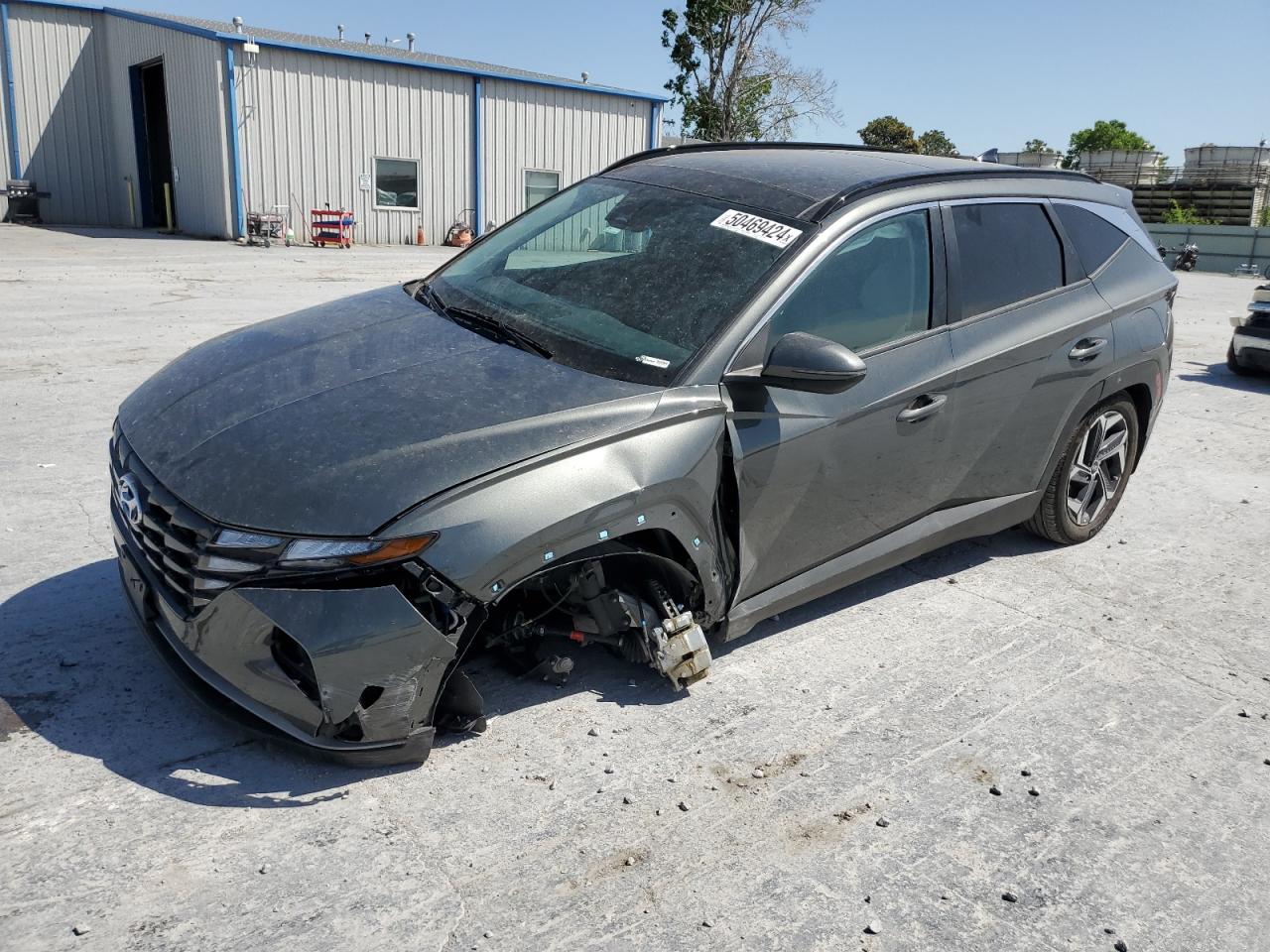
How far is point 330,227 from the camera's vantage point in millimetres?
23547

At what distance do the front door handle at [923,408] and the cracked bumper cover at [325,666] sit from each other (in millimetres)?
1940

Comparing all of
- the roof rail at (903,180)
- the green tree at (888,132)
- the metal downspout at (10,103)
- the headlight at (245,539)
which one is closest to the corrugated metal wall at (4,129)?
the metal downspout at (10,103)

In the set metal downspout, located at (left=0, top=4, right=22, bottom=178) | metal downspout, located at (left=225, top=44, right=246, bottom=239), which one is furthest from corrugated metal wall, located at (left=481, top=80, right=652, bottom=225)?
metal downspout, located at (left=0, top=4, right=22, bottom=178)

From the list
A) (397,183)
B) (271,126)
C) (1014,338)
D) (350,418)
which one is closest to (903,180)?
(1014,338)

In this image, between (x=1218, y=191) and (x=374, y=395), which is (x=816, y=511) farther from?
(x=1218, y=191)

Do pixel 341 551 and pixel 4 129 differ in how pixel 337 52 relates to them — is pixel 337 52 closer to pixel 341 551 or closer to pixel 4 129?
pixel 4 129

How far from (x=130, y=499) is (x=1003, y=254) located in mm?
3488

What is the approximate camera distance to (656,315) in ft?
11.6

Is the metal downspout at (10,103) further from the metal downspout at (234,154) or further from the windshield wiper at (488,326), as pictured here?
the windshield wiper at (488,326)

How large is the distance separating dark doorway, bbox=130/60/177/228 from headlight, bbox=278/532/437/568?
25807 millimetres

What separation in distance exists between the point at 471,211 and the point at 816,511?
24367mm

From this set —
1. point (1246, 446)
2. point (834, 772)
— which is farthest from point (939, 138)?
point (834, 772)

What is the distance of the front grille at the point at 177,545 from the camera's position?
2.74 meters

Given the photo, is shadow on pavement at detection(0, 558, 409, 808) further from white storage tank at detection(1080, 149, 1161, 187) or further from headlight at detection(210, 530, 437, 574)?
white storage tank at detection(1080, 149, 1161, 187)
